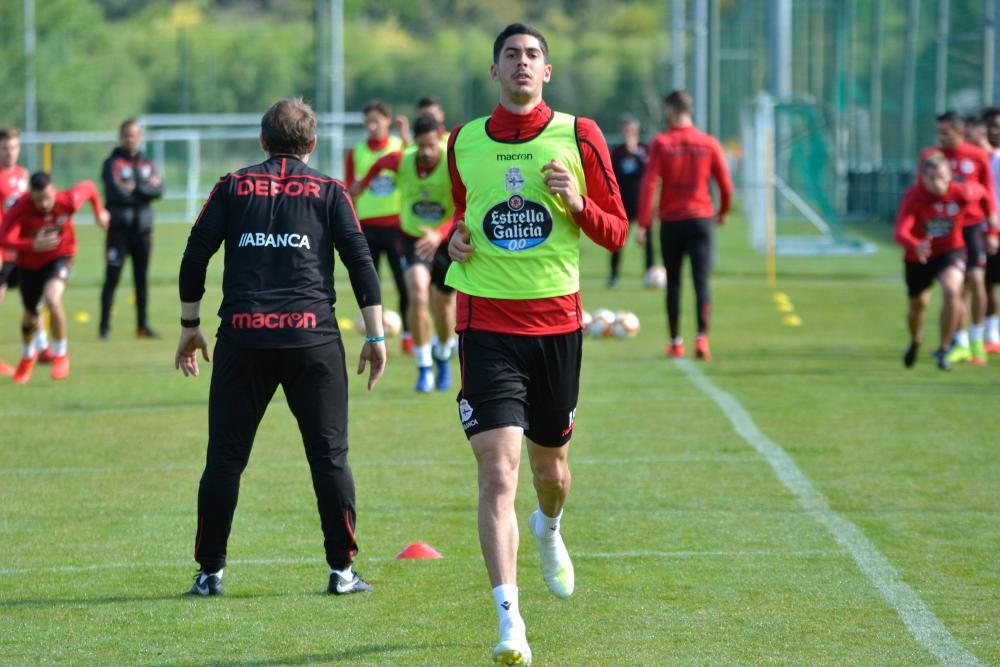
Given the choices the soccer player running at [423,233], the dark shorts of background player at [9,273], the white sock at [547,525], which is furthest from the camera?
the dark shorts of background player at [9,273]

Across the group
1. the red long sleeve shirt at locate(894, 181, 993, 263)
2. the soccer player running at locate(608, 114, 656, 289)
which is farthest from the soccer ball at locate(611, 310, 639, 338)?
the soccer player running at locate(608, 114, 656, 289)

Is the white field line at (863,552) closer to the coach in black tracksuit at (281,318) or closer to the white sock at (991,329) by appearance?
the coach in black tracksuit at (281,318)

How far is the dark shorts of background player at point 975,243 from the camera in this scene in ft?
45.4

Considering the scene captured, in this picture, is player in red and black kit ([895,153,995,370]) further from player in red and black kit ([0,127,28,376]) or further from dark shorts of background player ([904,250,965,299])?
player in red and black kit ([0,127,28,376])

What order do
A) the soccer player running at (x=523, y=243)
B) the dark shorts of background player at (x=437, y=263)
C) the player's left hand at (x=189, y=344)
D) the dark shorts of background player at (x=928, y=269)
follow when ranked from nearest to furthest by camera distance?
the soccer player running at (x=523, y=243) → the player's left hand at (x=189, y=344) → the dark shorts of background player at (x=437, y=263) → the dark shorts of background player at (x=928, y=269)

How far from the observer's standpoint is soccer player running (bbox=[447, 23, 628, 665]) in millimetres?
5914

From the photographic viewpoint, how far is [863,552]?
736 cm

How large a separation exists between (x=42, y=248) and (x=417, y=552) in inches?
283

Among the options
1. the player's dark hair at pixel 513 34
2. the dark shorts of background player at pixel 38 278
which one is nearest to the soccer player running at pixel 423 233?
the dark shorts of background player at pixel 38 278

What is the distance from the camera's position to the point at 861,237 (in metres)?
36.1

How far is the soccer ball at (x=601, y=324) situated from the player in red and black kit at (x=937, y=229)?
3751 mm

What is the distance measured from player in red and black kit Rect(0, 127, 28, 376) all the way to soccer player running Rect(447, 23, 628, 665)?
8.91 m

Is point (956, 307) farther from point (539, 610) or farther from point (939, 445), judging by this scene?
point (539, 610)

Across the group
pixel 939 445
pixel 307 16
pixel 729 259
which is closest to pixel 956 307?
pixel 939 445
